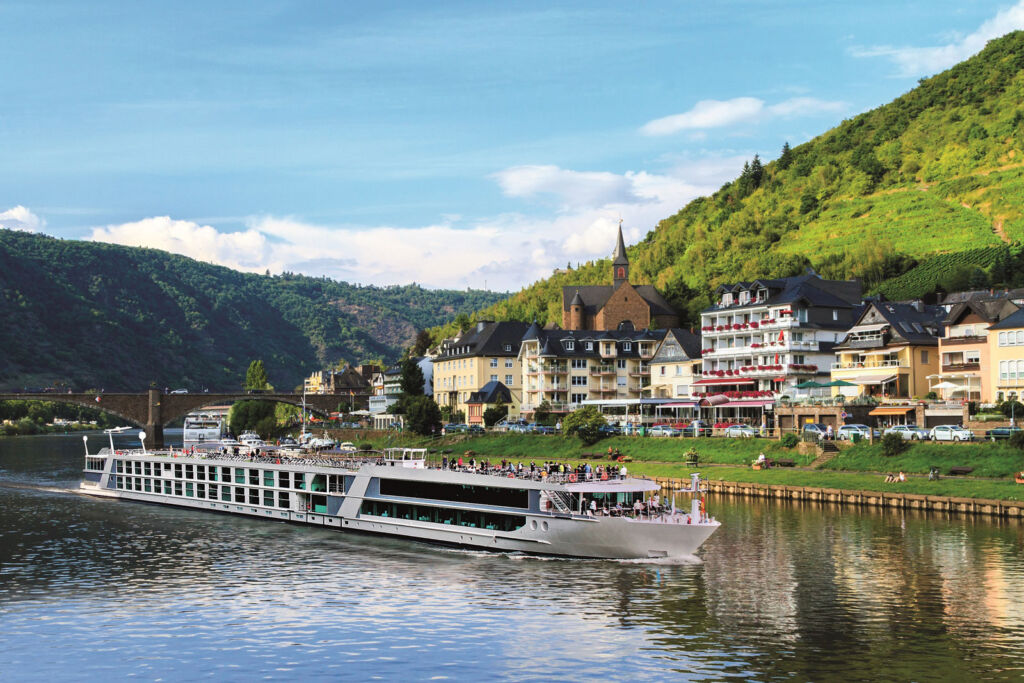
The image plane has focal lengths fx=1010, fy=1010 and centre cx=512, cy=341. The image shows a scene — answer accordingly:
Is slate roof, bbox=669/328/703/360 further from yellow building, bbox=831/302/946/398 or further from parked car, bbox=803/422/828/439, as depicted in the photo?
parked car, bbox=803/422/828/439

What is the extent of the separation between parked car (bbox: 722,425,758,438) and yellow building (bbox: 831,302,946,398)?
11.0 metres

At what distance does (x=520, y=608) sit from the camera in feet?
139

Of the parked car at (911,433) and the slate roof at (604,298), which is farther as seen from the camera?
the slate roof at (604,298)

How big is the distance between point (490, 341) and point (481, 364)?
4264 millimetres

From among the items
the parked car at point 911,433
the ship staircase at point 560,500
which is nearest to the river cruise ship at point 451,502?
the ship staircase at point 560,500

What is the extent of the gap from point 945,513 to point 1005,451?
875cm

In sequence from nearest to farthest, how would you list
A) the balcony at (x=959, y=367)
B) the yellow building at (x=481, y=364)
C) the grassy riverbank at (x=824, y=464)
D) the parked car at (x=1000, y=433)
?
the grassy riverbank at (x=824, y=464), the parked car at (x=1000, y=433), the balcony at (x=959, y=367), the yellow building at (x=481, y=364)

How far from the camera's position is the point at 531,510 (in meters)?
55.2

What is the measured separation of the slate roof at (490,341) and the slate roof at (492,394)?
568cm

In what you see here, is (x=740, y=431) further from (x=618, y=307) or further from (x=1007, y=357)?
(x=618, y=307)

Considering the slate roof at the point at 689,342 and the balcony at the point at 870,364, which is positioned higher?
the slate roof at the point at 689,342

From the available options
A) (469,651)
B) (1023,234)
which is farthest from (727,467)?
(1023,234)

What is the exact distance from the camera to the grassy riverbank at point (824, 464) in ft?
225

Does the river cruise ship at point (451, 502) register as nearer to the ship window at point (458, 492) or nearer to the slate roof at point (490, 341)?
the ship window at point (458, 492)
